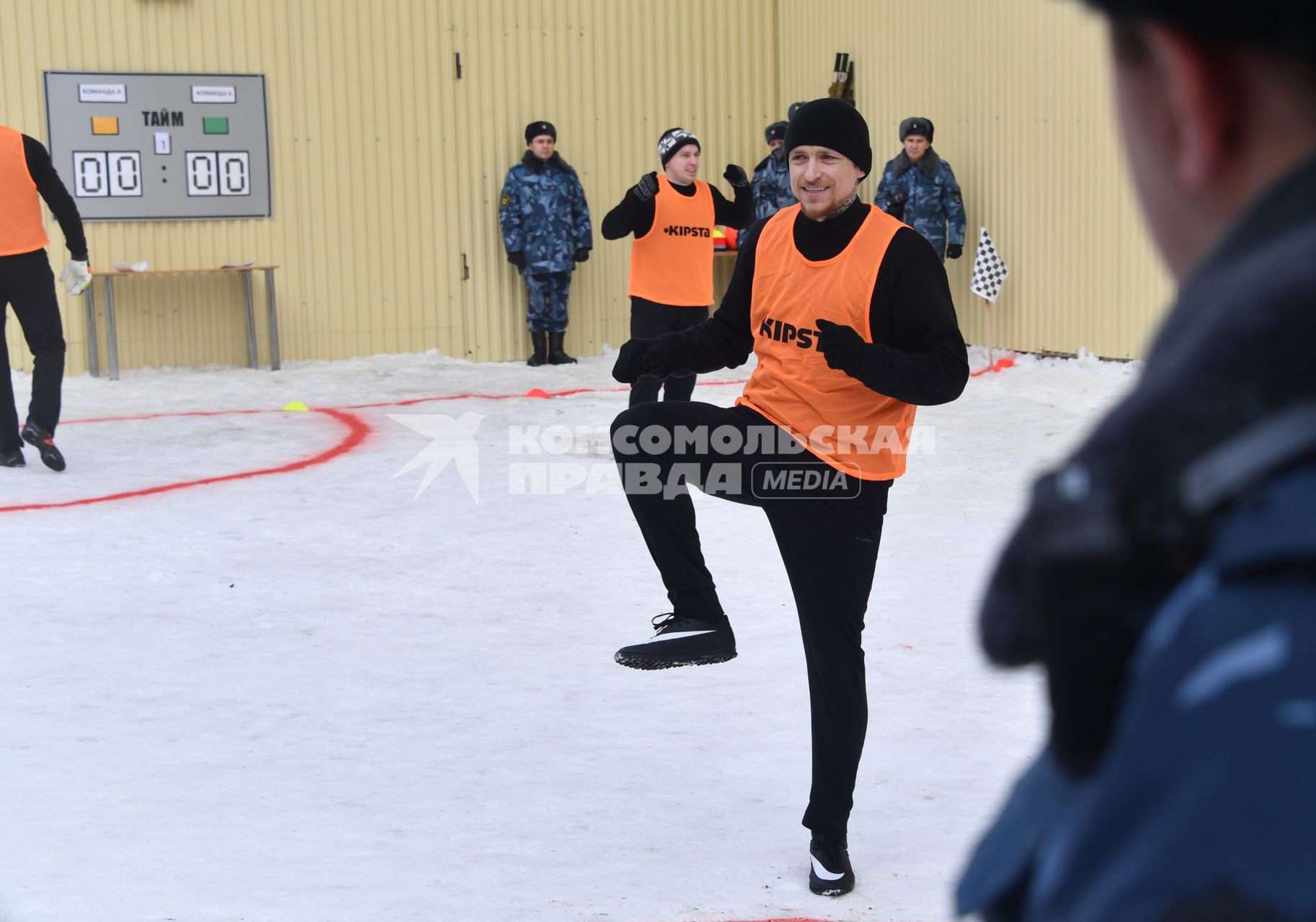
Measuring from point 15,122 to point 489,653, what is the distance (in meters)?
8.80

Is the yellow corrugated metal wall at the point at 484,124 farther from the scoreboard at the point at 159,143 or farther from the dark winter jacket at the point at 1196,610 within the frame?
the dark winter jacket at the point at 1196,610

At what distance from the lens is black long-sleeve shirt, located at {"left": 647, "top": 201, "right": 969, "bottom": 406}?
2.97 meters

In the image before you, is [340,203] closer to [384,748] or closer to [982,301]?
[982,301]

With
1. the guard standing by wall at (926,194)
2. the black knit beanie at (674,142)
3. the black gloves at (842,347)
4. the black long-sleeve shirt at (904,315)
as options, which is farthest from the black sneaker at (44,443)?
the guard standing by wall at (926,194)

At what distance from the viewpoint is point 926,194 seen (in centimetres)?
1120

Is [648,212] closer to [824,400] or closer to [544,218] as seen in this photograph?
[544,218]

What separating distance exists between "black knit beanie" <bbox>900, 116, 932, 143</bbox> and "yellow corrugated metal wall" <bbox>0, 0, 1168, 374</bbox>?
598 mm

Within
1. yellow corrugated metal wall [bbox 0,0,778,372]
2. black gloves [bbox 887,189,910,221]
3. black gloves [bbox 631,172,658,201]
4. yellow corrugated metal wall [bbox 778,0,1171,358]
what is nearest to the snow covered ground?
black gloves [bbox 631,172,658,201]

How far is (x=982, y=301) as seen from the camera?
11.7 meters

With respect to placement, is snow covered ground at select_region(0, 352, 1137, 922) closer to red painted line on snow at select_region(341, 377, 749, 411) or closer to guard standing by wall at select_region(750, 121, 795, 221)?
red painted line on snow at select_region(341, 377, 749, 411)

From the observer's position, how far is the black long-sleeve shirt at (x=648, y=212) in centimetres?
786

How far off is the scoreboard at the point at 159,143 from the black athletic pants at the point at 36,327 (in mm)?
4803

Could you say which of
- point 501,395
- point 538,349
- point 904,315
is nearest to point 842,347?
point 904,315

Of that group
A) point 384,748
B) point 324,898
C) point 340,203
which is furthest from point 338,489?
point 340,203
